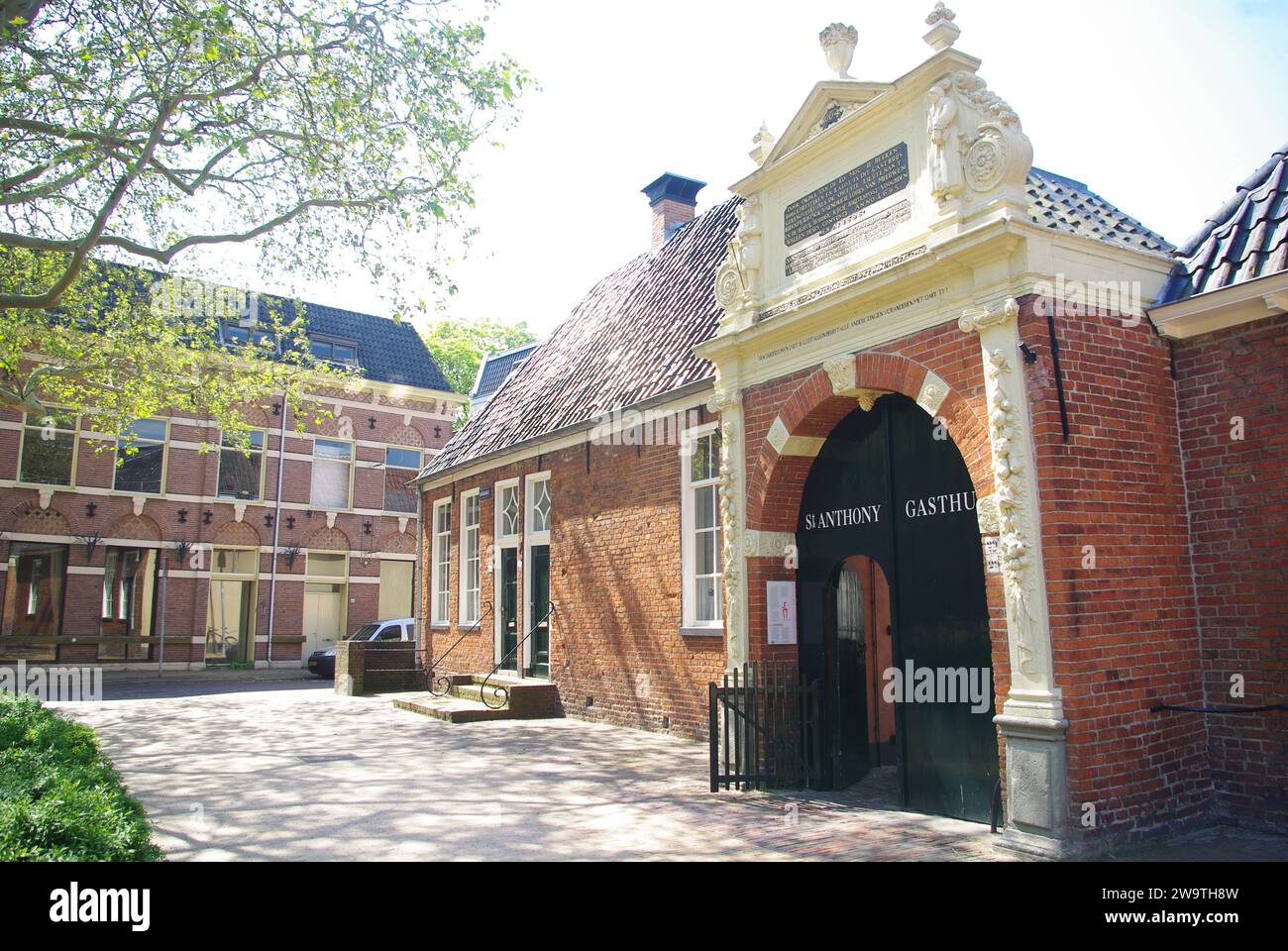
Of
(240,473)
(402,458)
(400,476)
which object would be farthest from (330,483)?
(240,473)

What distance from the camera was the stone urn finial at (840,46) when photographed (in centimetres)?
824

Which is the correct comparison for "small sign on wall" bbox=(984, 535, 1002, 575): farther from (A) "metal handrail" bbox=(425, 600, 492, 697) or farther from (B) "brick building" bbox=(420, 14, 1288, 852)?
Answer: (A) "metal handrail" bbox=(425, 600, 492, 697)

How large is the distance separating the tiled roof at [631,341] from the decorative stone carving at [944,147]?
4.20ft

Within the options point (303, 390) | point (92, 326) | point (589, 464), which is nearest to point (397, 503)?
point (303, 390)

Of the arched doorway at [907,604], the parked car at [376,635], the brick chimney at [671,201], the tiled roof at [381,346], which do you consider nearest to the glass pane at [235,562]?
the parked car at [376,635]

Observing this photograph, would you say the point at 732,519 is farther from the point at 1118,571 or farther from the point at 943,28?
the point at 943,28

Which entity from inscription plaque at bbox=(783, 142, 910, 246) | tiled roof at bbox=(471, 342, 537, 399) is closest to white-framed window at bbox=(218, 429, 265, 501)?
tiled roof at bbox=(471, 342, 537, 399)

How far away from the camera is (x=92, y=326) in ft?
53.4

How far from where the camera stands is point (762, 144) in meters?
9.16

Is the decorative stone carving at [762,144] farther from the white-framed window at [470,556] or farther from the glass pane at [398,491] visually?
the glass pane at [398,491]

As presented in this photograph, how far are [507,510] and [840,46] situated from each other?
1012 cm

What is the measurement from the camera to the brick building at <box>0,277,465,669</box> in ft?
76.7

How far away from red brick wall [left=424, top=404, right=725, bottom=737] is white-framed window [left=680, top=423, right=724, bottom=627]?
0.17 metres

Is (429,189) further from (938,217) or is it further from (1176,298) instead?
(1176,298)
